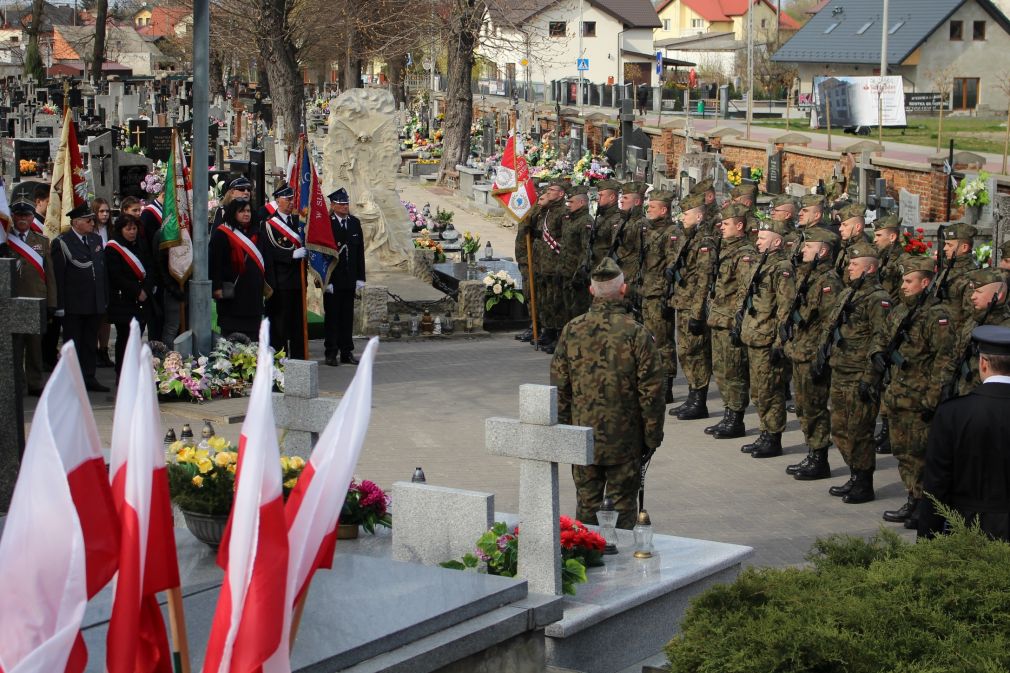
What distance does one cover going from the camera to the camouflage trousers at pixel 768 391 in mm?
11844

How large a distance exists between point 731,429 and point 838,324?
2075mm

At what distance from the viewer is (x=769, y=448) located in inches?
469

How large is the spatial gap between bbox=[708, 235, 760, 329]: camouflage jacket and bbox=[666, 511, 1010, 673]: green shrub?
7256 millimetres

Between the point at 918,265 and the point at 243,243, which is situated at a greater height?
the point at 243,243

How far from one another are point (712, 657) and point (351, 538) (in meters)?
2.91

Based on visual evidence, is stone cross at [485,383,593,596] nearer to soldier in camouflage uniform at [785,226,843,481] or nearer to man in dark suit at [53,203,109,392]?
soldier in camouflage uniform at [785,226,843,481]

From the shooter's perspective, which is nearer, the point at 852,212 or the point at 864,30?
the point at 852,212

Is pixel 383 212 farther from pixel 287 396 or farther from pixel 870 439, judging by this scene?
pixel 287 396

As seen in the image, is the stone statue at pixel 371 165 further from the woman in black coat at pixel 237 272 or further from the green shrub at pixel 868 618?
the green shrub at pixel 868 618

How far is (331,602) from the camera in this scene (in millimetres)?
5809

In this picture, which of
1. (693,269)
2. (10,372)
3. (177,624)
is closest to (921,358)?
(693,269)

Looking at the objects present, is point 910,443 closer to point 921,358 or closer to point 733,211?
point 921,358

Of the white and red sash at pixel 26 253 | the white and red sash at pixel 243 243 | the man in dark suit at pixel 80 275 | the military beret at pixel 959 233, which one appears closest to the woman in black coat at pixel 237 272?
the white and red sash at pixel 243 243

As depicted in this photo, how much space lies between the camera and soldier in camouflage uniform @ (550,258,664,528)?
8.06 meters
